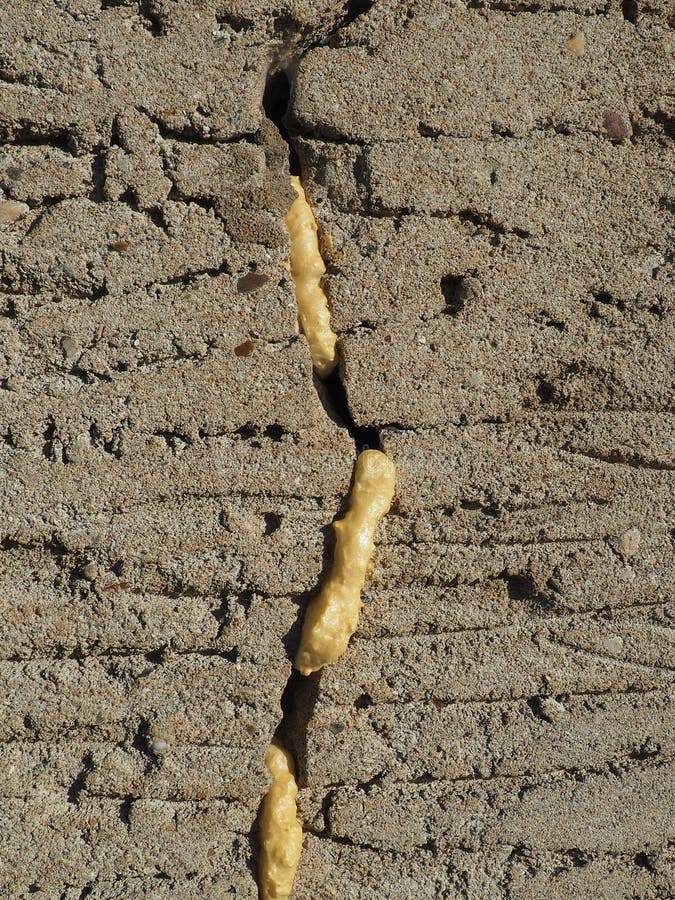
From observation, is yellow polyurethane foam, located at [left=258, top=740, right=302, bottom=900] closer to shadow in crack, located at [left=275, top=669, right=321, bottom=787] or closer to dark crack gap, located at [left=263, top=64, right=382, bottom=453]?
shadow in crack, located at [left=275, top=669, right=321, bottom=787]

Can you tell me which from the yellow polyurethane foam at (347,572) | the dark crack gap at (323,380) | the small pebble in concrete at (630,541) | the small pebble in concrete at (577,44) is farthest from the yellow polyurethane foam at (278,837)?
the small pebble in concrete at (577,44)

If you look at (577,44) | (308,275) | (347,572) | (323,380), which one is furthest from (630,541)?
(577,44)

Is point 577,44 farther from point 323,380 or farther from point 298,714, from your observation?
point 298,714

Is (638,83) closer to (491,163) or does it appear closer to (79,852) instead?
(491,163)

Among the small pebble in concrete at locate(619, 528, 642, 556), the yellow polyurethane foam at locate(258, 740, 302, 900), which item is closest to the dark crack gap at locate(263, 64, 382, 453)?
the small pebble in concrete at locate(619, 528, 642, 556)

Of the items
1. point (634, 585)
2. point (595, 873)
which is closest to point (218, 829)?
point (595, 873)

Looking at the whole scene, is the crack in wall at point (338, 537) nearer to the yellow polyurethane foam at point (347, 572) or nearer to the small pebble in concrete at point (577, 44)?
the yellow polyurethane foam at point (347, 572)
